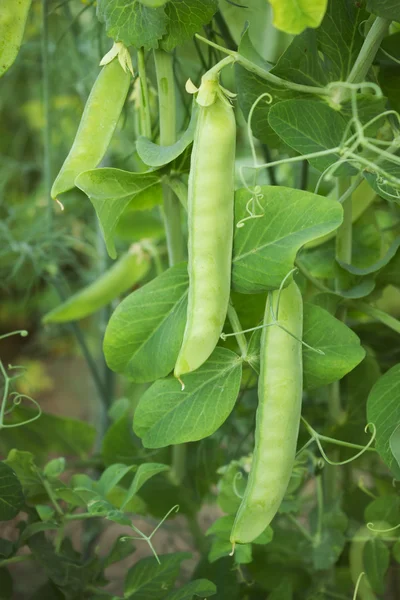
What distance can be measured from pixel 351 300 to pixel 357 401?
119 mm

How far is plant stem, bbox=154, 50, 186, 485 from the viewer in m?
0.48

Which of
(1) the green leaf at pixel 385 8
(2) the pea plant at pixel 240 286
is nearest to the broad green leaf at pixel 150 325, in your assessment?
(2) the pea plant at pixel 240 286

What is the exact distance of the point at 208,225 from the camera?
0.42 m

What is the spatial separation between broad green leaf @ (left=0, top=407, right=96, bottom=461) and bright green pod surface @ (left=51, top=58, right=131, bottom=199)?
34cm

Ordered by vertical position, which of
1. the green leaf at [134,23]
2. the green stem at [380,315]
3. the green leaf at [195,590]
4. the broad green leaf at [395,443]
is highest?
the green leaf at [134,23]

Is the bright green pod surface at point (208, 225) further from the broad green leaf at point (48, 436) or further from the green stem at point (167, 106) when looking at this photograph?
the broad green leaf at point (48, 436)

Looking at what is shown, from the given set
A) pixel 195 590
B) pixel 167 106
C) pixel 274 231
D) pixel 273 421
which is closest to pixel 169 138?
pixel 167 106

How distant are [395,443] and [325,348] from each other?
3.3 inches

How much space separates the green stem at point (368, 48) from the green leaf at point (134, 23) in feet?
0.47

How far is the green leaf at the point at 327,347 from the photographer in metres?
0.46

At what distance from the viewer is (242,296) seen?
0.54m

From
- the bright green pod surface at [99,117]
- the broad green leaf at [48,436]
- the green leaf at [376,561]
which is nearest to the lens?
the bright green pod surface at [99,117]

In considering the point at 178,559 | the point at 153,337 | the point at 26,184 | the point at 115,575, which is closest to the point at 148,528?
the point at 115,575

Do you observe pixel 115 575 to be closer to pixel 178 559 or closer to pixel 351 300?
pixel 178 559
